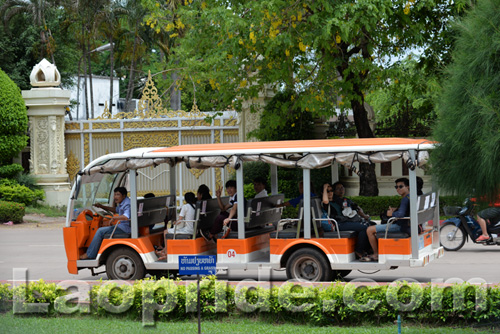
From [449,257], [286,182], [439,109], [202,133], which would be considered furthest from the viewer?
[202,133]

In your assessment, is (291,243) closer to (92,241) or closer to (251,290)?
(251,290)

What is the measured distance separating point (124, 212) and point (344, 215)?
3618mm

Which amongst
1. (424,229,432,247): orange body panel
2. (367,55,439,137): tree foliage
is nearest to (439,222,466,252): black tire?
(367,55,439,137): tree foliage

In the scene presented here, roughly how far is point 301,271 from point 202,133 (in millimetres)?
14830

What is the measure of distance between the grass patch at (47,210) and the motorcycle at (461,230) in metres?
14.1

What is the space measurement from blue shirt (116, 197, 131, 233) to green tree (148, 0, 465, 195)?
558 cm

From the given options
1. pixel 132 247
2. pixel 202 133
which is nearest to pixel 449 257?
pixel 132 247

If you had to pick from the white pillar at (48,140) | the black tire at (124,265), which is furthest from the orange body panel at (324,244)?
the white pillar at (48,140)

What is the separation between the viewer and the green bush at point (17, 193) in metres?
24.5

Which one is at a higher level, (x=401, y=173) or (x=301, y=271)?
(x=401, y=173)

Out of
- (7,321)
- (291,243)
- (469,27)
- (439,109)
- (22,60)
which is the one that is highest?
(22,60)

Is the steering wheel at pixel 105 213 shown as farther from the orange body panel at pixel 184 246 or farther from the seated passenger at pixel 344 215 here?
the seated passenger at pixel 344 215

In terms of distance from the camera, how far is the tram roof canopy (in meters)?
10.5

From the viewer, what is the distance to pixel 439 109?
23.9ft
